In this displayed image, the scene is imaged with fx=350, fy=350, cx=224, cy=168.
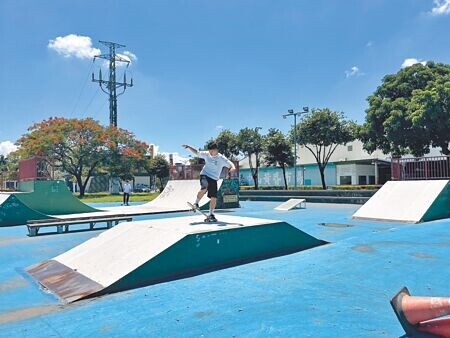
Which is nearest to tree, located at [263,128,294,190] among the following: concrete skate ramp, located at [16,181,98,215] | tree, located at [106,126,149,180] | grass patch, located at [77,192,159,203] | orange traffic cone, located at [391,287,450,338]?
grass patch, located at [77,192,159,203]

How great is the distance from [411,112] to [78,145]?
2684 cm

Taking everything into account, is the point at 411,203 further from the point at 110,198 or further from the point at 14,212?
the point at 110,198

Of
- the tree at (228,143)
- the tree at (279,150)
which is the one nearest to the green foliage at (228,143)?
the tree at (228,143)

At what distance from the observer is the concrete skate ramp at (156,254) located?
193 inches

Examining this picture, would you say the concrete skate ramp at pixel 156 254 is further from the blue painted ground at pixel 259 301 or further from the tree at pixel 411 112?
the tree at pixel 411 112

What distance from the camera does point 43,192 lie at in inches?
579

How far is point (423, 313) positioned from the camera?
309 centimetres

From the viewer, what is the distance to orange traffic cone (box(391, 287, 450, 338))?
9.71 feet

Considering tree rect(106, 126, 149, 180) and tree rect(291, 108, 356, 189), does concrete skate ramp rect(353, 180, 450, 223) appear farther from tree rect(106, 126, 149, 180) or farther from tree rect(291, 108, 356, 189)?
tree rect(106, 126, 149, 180)

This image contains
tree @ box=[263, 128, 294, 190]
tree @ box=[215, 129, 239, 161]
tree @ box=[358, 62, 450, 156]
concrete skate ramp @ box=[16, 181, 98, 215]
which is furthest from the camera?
tree @ box=[215, 129, 239, 161]

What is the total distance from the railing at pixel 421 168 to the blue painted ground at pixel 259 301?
28.1 ft

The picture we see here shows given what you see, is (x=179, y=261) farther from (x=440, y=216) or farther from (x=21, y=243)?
(x=440, y=216)

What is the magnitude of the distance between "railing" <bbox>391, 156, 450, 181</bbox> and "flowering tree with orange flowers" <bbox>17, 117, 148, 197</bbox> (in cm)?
2538

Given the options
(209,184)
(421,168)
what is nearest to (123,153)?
(421,168)
